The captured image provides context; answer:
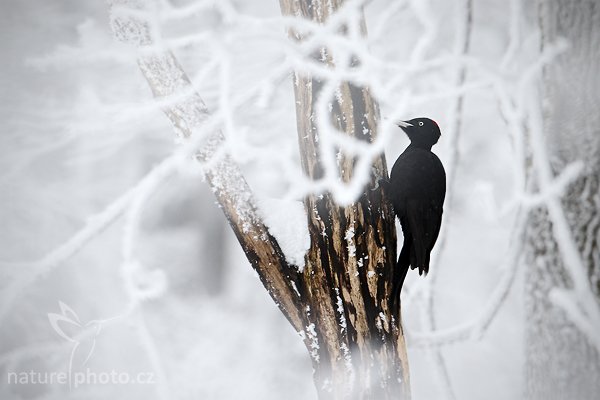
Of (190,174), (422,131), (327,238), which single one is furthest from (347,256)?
(190,174)

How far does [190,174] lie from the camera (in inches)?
37.3

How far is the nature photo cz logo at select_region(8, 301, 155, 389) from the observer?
92cm

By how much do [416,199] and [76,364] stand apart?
91 centimetres

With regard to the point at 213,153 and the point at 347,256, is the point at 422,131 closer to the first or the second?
the point at 347,256

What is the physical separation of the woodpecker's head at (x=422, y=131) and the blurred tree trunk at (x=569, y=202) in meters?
0.26

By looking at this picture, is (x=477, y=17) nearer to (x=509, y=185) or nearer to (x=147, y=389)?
(x=509, y=185)

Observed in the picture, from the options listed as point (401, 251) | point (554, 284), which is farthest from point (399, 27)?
point (554, 284)

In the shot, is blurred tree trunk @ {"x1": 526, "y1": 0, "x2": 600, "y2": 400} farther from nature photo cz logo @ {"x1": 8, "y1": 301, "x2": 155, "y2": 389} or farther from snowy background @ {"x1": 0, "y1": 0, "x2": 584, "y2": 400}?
nature photo cz logo @ {"x1": 8, "y1": 301, "x2": 155, "y2": 389}

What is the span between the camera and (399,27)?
1.02 meters

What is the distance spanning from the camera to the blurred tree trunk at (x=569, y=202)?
0.81 metres

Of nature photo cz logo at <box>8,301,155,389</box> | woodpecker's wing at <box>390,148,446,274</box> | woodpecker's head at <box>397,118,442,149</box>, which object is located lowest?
nature photo cz logo at <box>8,301,155,389</box>

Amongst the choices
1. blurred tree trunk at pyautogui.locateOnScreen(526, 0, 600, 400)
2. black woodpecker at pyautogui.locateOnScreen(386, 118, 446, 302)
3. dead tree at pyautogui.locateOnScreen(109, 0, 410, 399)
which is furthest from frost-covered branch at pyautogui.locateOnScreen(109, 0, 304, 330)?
blurred tree trunk at pyautogui.locateOnScreen(526, 0, 600, 400)

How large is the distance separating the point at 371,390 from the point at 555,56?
0.83 meters

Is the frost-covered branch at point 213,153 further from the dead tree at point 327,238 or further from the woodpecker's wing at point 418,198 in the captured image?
the woodpecker's wing at point 418,198
